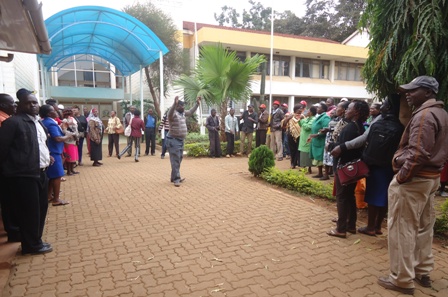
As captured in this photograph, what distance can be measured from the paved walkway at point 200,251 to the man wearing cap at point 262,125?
16.9 ft

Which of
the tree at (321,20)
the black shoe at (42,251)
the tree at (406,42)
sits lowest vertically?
the black shoe at (42,251)

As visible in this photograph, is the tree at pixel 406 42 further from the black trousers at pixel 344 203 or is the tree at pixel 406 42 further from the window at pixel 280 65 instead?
the window at pixel 280 65

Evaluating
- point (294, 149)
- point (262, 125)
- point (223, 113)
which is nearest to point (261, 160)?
point (294, 149)

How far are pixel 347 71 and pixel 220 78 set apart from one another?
18361 mm

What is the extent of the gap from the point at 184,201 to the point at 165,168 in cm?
354

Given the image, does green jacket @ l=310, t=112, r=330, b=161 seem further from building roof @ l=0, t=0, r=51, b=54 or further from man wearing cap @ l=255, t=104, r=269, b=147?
building roof @ l=0, t=0, r=51, b=54

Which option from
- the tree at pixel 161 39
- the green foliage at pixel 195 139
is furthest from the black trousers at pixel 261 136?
the tree at pixel 161 39

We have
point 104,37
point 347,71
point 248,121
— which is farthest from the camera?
point 347,71

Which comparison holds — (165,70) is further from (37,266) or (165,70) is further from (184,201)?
(37,266)

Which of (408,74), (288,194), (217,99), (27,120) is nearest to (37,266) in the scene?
(27,120)

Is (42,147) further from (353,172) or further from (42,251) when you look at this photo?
(353,172)

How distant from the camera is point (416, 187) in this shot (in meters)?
2.64

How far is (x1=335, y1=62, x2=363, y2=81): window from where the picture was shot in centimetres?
2486

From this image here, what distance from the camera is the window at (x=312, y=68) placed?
23188mm
